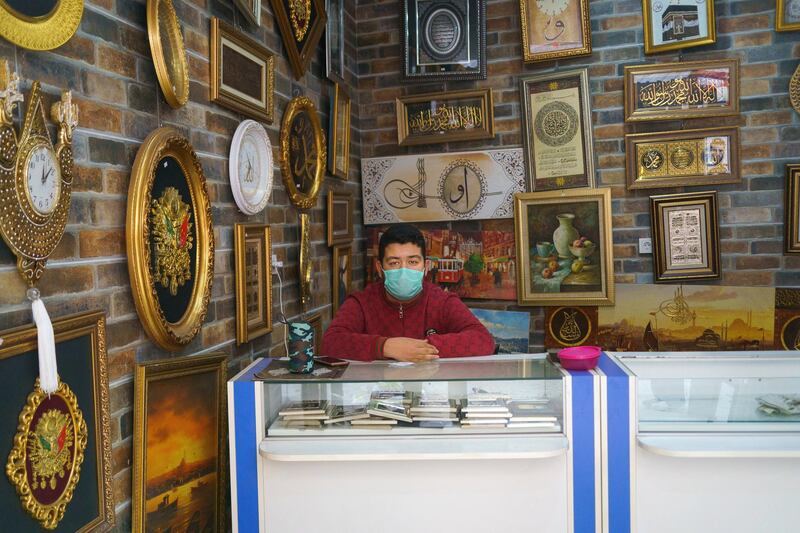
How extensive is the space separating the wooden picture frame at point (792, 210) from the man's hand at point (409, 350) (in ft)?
8.74

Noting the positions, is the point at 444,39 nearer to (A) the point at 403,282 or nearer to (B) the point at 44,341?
(A) the point at 403,282

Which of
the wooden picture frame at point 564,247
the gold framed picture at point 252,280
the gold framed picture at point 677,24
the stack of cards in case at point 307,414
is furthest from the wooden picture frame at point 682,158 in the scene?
the stack of cards in case at point 307,414

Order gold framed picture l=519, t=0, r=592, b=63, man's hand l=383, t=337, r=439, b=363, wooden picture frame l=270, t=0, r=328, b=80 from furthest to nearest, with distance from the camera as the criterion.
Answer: gold framed picture l=519, t=0, r=592, b=63, wooden picture frame l=270, t=0, r=328, b=80, man's hand l=383, t=337, r=439, b=363

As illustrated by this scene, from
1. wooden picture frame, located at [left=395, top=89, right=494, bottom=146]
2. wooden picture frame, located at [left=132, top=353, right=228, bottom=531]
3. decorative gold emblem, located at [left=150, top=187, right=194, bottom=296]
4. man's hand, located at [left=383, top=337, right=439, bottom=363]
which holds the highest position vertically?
wooden picture frame, located at [left=395, top=89, right=494, bottom=146]

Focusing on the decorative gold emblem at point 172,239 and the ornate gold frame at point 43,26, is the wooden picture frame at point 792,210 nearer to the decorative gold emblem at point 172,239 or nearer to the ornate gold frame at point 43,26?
the decorative gold emblem at point 172,239

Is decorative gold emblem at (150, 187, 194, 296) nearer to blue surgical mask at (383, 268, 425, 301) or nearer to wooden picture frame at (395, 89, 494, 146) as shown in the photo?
blue surgical mask at (383, 268, 425, 301)

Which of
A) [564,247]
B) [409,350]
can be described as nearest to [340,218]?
[564,247]

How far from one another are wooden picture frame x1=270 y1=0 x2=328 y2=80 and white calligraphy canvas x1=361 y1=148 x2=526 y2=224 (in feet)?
3.59

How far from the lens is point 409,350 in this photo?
251 cm

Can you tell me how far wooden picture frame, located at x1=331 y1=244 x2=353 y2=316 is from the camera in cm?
398

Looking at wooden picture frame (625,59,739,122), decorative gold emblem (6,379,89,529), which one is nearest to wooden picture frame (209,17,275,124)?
decorative gold emblem (6,379,89,529)

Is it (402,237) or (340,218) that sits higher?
(340,218)

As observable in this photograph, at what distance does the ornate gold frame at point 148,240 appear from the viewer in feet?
6.30

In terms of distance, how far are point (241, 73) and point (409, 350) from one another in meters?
1.34
